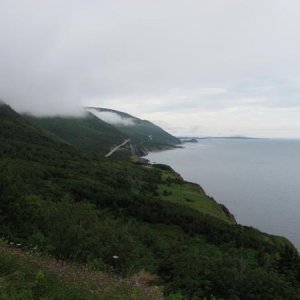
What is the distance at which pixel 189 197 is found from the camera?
344 ft

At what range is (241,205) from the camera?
11244cm

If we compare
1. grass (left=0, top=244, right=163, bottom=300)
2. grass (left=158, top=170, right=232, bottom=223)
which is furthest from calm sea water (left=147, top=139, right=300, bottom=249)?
grass (left=0, top=244, right=163, bottom=300)

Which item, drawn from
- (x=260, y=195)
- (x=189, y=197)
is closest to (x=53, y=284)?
(x=189, y=197)

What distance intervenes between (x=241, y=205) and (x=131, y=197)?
39070 millimetres

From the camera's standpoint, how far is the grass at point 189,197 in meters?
91.6

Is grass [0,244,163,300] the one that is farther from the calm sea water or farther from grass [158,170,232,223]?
grass [158,170,232,223]

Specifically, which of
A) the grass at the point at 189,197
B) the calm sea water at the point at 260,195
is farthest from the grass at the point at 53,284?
the grass at the point at 189,197

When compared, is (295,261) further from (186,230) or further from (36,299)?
(186,230)

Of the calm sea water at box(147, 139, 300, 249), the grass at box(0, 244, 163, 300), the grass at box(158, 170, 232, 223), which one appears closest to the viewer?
the grass at box(0, 244, 163, 300)

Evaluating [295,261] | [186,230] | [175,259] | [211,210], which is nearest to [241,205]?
[211,210]

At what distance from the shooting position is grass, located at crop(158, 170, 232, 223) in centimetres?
9161

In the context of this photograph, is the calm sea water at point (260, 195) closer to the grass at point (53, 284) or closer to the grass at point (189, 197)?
the grass at point (189, 197)

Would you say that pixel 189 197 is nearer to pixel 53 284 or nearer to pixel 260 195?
pixel 260 195

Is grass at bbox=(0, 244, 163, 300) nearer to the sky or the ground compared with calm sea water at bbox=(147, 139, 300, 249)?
nearer to the sky
